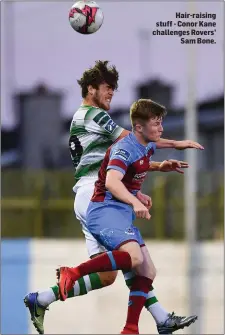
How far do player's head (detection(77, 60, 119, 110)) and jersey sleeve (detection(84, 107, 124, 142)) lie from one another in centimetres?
6

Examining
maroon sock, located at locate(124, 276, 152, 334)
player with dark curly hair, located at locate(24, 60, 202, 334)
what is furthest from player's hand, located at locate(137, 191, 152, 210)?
maroon sock, located at locate(124, 276, 152, 334)

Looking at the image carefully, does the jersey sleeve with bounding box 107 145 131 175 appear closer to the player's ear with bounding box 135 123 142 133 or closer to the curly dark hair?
the player's ear with bounding box 135 123 142 133

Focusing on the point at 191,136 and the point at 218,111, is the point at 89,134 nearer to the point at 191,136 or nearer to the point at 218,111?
the point at 191,136

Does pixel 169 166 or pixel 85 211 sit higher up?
pixel 169 166

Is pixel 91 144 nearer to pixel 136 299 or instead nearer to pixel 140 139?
pixel 140 139

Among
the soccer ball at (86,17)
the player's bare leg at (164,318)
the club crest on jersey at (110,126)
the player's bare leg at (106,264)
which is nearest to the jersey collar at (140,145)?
the club crest on jersey at (110,126)

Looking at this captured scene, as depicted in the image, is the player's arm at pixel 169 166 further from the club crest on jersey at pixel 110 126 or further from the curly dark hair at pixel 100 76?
the curly dark hair at pixel 100 76

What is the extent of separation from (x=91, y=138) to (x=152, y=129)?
344 mm

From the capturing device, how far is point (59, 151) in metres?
15.8

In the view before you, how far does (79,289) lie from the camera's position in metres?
5.34

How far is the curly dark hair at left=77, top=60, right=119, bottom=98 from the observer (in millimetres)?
5242

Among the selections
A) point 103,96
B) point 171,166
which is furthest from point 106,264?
point 103,96

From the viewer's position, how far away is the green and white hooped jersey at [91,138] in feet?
17.3

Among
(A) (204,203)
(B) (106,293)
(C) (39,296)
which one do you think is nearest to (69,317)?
(B) (106,293)
